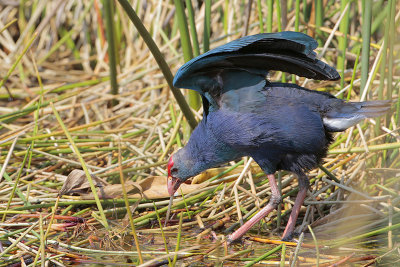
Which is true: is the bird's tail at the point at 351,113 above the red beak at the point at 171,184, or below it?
above

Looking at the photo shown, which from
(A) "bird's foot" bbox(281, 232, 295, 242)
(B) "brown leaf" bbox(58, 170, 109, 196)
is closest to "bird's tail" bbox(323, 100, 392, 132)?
(A) "bird's foot" bbox(281, 232, 295, 242)

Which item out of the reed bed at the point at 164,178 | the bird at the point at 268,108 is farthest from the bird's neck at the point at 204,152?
the reed bed at the point at 164,178

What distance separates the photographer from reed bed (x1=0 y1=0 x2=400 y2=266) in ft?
8.36

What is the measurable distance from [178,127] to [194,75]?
1.03 m

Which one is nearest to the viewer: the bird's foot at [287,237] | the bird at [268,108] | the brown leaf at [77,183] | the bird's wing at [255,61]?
the bird's wing at [255,61]

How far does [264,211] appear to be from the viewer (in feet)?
9.45

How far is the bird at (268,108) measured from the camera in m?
2.53

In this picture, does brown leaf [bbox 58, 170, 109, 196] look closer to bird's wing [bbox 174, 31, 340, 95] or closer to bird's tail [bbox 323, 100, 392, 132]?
bird's wing [bbox 174, 31, 340, 95]

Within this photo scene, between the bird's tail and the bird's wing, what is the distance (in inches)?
6.4

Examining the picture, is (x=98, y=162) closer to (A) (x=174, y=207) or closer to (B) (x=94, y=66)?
(A) (x=174, y=207)

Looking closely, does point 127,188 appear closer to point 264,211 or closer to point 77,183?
point 77,183

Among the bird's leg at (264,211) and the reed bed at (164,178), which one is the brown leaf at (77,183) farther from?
the bird's leg at (264,211)

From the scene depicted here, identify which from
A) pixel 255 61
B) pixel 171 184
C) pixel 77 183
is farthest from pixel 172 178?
pixel 255 61

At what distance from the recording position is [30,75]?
5254 mm
